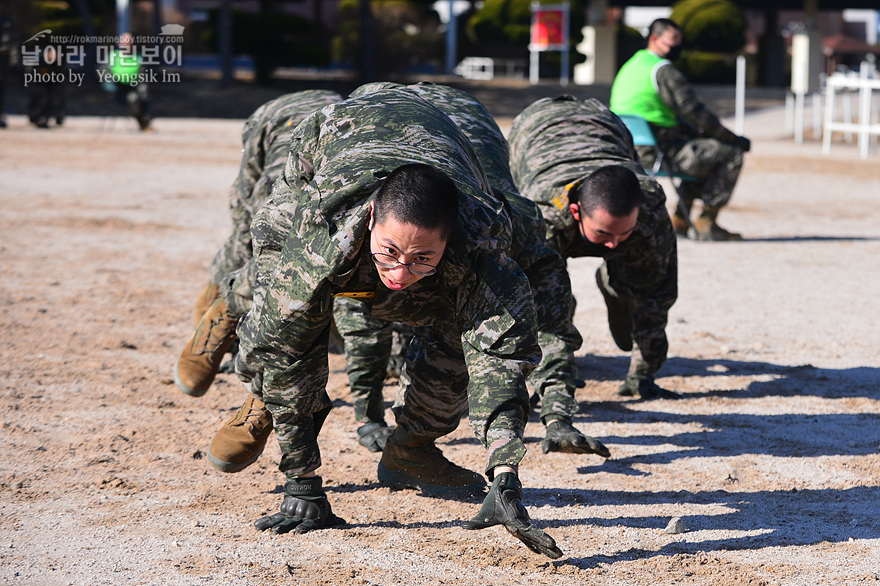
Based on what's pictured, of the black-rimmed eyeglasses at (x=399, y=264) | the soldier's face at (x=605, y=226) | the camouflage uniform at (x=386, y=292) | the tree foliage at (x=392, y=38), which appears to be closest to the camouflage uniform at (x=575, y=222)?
the soldier's face at (x=605, y=226)

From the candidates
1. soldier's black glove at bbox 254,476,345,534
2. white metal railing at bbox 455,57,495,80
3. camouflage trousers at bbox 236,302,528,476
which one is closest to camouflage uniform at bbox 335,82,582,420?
camouflage trousers at bbox 236,302,528,476

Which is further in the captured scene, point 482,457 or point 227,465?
point 482,457

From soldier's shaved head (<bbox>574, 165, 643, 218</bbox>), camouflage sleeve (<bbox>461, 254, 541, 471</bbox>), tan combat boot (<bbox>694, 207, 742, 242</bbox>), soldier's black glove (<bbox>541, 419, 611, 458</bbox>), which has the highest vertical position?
soldier's shaved head (<bbox>574, 165, 643, 218</bbox>)

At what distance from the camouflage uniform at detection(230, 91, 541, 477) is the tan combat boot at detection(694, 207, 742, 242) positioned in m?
6.25

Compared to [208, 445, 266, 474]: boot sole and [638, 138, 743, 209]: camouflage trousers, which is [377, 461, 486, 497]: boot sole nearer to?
[208, 445, 266, 474]: boot sole

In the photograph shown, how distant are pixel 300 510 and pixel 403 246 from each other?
1.13 m

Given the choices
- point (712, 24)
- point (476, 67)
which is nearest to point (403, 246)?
point (712, 24)

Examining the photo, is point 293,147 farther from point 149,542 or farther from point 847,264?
point 847,264

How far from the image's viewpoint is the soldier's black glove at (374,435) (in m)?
4.46

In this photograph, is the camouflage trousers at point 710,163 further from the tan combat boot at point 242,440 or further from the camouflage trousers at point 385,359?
the tan combat boot at point 242,440

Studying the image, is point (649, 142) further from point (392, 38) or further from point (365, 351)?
point (392, 38)

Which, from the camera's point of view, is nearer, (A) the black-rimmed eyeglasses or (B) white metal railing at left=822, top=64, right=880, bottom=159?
(A) the black-rimmed eyeglasses

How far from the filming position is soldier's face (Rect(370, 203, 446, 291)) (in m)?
2.94

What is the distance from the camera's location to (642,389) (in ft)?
17.2
